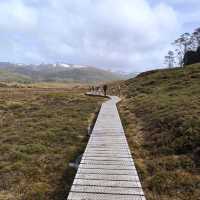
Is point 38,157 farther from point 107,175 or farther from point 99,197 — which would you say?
point 99,197

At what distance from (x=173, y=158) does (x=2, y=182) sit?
633 centimetres

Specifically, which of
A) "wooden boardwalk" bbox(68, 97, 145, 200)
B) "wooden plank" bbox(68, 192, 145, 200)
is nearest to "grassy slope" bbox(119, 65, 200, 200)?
"wooden boardwalk" bbox(68, 97, 145, 200)

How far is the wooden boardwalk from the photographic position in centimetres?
643

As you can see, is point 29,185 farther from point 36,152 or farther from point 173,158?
point 173,158

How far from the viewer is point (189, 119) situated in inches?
565

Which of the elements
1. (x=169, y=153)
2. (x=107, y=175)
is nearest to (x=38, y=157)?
(x=107, y=175)

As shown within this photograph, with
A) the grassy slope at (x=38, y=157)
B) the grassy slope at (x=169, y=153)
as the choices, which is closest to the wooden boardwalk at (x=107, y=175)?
the grassy slope at (x=169, y=153)

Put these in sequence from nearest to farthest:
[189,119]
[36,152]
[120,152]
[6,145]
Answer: [120,152], [36,152], [6,145], [189,119]

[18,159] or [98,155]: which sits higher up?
[98,155]

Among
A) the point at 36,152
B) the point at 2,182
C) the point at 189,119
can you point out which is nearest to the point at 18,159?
the point at 36,152

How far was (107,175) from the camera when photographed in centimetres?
759

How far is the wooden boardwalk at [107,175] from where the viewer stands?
6.43 m

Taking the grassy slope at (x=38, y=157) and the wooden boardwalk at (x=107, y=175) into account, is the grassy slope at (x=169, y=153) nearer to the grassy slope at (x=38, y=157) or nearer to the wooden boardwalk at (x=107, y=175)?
the wooden boardwalk at (x=107, y=175)

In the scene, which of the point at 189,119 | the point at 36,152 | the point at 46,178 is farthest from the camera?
the point at 189,119
